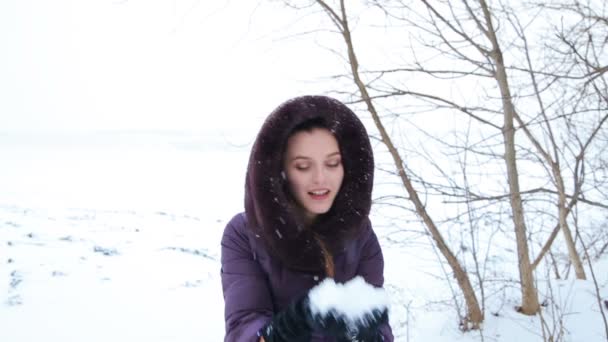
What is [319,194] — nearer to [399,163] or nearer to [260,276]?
[260,276]

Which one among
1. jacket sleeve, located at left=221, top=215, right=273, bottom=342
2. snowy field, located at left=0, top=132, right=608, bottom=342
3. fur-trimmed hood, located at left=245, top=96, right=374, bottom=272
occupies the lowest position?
snowy field, located at left=0, top=132, right=608, bottom=342

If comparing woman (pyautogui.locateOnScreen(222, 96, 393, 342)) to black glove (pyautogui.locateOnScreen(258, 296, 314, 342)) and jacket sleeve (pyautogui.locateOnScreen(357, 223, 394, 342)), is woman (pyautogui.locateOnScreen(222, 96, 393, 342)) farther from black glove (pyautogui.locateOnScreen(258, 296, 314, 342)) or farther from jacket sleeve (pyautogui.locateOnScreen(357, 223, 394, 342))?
black glove (pyautogui.locateOnScreen(258, 296, 314, 342))

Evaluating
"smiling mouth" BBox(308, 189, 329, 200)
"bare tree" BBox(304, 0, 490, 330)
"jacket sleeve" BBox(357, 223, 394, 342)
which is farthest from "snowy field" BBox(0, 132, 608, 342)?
"smiling mouth" BBox(308, 189, 329, 200)

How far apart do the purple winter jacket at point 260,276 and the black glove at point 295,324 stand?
0.14 m

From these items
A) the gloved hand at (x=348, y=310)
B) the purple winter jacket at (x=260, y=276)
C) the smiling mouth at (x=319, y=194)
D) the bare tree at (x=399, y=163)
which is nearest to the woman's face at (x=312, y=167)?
the smiling mouth at (x=319, y=194)

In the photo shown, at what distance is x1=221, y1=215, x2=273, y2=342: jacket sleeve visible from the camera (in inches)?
45.3

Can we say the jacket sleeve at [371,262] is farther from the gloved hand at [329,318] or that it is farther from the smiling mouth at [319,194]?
the gloved hand at [329,318]

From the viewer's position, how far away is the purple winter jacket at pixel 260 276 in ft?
3.88

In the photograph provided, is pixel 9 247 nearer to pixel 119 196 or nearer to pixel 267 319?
pixel 267 319

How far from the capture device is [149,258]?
589 cm

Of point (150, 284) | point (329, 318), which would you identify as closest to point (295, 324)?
point (329, 318)

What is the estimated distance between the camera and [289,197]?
1390mm

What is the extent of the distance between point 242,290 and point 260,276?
0.09 metres

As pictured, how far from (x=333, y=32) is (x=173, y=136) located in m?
26.2
